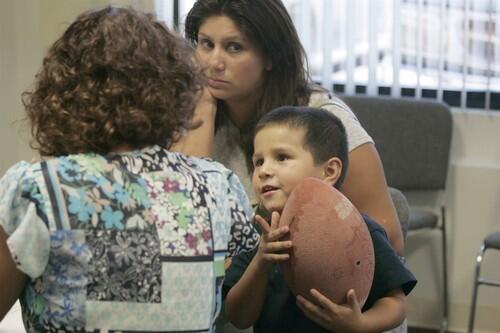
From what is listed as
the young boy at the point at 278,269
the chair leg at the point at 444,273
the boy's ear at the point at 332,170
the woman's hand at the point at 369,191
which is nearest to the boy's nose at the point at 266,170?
the young boy at the point at 278,269

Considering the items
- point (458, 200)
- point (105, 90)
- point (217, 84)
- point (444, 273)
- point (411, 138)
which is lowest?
point (444, 273)

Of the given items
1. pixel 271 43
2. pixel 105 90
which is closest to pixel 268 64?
pixel 271 43

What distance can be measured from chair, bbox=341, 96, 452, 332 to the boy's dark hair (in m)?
2.38

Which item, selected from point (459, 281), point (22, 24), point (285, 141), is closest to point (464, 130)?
point (459, 281)

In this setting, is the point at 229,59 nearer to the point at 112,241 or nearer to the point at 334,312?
the point at 334,312

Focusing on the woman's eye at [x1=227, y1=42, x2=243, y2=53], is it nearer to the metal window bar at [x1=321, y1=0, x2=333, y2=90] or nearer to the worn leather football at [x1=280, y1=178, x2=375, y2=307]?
the worn leather football at [x1=280, y1=178, x2=375, y2=307]

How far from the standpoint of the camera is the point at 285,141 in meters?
1.60

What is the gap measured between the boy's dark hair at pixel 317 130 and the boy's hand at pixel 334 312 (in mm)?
250

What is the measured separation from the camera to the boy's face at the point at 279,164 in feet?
5.10

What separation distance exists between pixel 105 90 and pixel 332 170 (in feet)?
1.69

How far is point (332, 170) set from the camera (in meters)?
1.63

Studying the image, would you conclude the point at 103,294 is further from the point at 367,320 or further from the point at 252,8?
the point at 252,8

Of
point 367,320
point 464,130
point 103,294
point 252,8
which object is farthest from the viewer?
point 464,130

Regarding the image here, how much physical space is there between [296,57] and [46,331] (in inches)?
42.8
